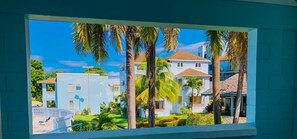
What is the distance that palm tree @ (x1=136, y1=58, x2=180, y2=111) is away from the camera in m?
8.52

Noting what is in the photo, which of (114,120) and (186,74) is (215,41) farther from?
(186,74)

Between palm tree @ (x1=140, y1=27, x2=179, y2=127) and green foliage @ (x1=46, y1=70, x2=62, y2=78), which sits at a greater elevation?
palm tree @ (x1=140, y1=27, x2=179, y2=127)

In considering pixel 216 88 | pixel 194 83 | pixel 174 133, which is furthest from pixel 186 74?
pixel 174 133

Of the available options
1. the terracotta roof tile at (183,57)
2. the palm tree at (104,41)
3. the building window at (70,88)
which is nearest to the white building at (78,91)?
the building window at (70,88)

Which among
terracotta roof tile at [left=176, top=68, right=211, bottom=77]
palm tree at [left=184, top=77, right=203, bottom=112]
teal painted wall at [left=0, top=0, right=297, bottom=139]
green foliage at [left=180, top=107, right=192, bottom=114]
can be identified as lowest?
green foliage at [left=180, top=107, right=192, bottom=114]

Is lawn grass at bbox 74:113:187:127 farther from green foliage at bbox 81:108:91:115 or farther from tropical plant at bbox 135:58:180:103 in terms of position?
tropical plant at bbox 135:58:180:103

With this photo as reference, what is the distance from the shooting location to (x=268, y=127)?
1.60m

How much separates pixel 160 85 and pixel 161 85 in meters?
0.12

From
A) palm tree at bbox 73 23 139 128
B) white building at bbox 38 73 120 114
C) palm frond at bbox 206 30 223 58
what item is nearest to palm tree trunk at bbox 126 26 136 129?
palm tree at bbox 73 23 139 128

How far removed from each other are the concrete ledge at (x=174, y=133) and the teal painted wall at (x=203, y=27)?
13 centimetres

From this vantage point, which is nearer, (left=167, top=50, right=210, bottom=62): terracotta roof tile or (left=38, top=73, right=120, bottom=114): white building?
(left=38, top=73, right=120, bottom=114): white building

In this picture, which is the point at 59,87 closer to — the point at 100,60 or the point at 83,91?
the point at 83,91

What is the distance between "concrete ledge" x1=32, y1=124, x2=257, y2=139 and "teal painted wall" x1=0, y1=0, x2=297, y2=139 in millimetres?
125

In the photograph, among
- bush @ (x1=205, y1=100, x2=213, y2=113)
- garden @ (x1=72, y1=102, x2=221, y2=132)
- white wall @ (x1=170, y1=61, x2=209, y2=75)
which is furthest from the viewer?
bush @ (x1=205, y1=100, x2=213, y2=113)
